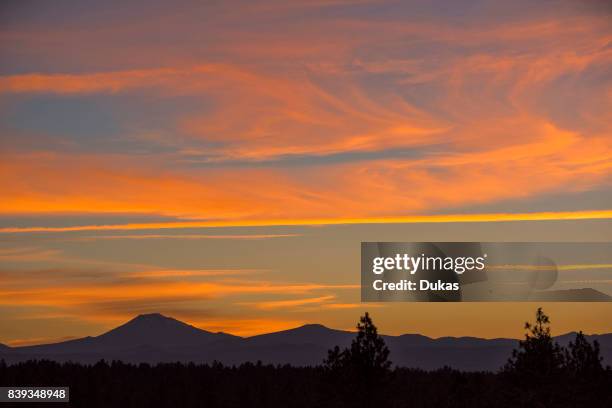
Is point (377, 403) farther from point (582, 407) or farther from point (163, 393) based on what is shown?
point (163, 393)

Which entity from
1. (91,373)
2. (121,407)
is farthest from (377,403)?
(91,373)

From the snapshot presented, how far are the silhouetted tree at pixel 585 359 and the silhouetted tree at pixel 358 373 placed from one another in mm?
21343

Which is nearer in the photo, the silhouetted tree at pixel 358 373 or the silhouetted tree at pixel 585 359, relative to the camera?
the silhouetted tree at pixel 358 373

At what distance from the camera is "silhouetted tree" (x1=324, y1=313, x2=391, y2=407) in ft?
254

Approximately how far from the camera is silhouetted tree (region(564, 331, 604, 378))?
3489 inches

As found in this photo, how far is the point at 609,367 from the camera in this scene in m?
91.8

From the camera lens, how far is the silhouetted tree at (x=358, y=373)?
7756 centimetres

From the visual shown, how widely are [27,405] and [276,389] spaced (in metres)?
50.1

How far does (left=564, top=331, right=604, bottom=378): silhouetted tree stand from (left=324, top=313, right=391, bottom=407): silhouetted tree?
2134 centimetres

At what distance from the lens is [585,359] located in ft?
293

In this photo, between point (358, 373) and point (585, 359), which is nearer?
point (358, 373)

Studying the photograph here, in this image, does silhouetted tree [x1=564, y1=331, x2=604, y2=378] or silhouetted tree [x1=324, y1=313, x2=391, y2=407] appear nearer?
silhouetted tree [x1=324, y1=313, x2=391, y2=407]

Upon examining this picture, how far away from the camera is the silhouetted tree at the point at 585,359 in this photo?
88625 mm

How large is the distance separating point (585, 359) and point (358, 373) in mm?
24851
